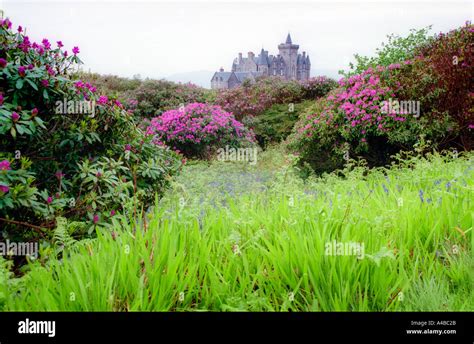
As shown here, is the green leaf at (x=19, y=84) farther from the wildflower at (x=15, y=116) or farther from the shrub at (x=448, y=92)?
the shrub at (x=448, y=92)

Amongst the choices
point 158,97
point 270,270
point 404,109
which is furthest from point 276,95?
point 270,270

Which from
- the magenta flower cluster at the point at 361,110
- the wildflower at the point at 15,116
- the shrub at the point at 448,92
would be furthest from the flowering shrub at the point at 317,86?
the wildflower at the point at 15,116

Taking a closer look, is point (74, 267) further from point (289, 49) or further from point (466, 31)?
point (289, 49)

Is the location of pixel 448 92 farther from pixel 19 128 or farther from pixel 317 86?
pixel 317 86

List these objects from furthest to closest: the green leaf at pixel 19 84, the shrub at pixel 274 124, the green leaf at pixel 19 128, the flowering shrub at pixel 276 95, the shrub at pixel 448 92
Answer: the flowering shrub at pixel 276 95 < the shrub at pixel 274 124 < the shrub at pixel 448 92 < the green leaf at pixel 19 84 < the green leaf at pixel 19 128

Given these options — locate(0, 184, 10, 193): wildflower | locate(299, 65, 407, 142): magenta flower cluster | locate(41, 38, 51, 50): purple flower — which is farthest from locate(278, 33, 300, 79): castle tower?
locate(0, 184, 10, 193): wildflower

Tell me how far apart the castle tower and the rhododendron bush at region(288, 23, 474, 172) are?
17135 millimetres

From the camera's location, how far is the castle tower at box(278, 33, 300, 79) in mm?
27403

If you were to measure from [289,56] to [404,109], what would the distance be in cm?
2041

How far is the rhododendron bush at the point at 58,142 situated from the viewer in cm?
402

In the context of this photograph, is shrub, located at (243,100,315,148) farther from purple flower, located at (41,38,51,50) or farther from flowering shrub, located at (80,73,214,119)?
purple flower, located at (41,38,51,50)

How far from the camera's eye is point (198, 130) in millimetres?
11953
